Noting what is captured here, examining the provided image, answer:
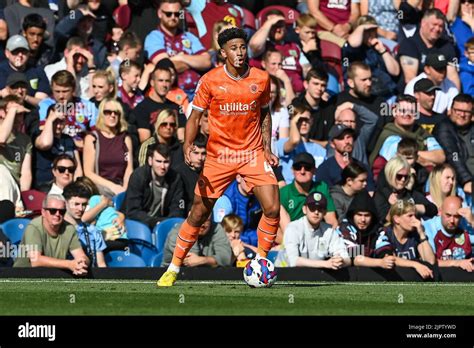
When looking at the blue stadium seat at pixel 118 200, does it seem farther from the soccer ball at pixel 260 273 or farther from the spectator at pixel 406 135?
the soccer ball at pixel 260 273

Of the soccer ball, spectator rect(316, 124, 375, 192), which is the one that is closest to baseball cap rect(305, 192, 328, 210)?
spectator rect(316, 124, 375, 192)

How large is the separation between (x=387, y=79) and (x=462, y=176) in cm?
231

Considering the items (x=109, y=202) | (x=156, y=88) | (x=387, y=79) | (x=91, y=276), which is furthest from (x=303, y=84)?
(x=91, y=276)

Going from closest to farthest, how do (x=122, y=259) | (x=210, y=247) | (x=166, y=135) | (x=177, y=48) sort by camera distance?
(x=210, y=247) < (x=122, y=259) < (x=166, y=135) < (x=177, y=48)

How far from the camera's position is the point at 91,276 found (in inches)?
657

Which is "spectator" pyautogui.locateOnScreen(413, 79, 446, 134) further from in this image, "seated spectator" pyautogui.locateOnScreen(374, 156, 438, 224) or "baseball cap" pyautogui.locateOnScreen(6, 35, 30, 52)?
"baseball cap" pyautogui.locateOnScreen(6, 35, 30, 52)

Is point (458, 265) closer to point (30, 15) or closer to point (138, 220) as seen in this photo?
point (138, 220)

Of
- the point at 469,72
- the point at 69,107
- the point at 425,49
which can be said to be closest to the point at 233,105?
the point at 69,107

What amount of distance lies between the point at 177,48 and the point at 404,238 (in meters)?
5.42

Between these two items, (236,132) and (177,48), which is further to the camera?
(177,48)

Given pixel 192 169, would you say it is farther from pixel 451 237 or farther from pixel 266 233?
pixel 266 233

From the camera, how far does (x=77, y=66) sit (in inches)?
786

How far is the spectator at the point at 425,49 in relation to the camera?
21281 mm

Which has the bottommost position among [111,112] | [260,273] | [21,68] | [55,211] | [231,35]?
[260,273]
